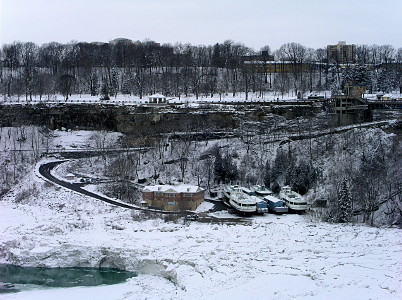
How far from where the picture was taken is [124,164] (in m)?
36.5

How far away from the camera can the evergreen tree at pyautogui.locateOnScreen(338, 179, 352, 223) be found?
83.0ft

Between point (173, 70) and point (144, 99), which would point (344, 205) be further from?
point (173, 70)

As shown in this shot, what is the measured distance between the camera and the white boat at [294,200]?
28.7 m

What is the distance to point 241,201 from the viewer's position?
28.0 metres

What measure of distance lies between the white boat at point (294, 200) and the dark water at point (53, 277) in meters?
12.4

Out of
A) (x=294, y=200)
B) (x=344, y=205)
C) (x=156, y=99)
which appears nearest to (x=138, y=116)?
(x=156, y=99)

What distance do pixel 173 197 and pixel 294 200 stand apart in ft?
25.5

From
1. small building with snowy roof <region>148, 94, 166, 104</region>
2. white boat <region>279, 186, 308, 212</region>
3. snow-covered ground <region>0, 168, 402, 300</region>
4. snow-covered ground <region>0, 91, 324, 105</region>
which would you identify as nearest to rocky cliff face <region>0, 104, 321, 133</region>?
small building with snowy roof <region>148, 94, 166, 104</region>

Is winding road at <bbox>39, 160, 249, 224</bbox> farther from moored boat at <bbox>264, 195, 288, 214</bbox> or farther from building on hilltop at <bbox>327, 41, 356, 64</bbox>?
building on hilltop at <bbox>327, 41, 356, 64</bbox>

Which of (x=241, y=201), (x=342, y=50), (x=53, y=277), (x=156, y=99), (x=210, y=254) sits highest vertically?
(x=342, y=50)

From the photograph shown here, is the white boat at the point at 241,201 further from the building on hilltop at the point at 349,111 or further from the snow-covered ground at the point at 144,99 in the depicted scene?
the snow-covered ground at the point at 144,99

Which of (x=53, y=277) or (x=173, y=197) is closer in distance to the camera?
(x=53, y=277)

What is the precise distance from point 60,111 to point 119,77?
17.3 meters

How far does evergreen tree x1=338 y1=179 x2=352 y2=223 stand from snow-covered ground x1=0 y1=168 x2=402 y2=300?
64.1 inches
